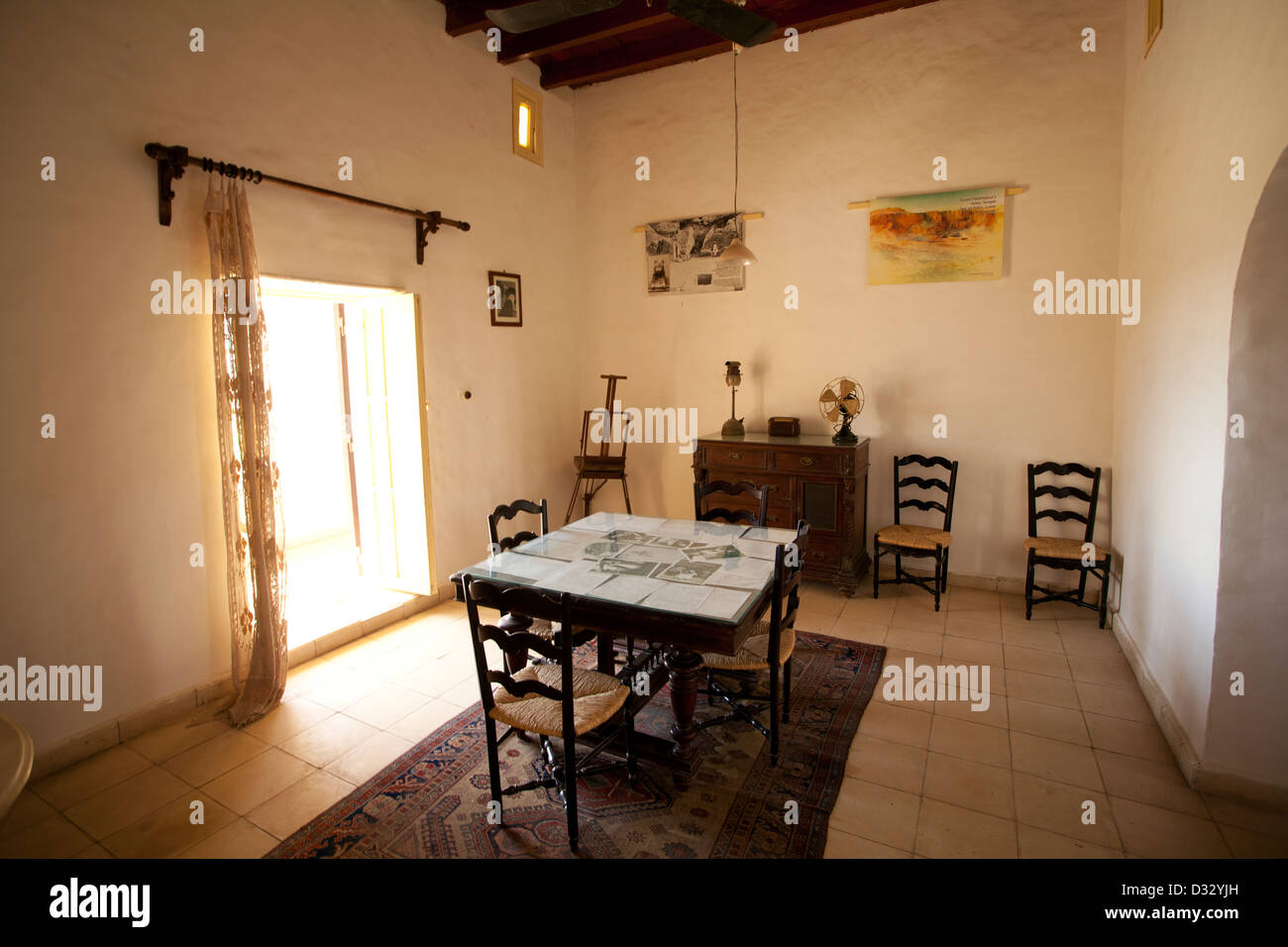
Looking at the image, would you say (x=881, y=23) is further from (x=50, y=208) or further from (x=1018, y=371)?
(x=50, y=208)

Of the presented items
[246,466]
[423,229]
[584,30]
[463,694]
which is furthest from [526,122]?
[463,694]

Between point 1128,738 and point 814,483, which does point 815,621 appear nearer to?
point 814,483

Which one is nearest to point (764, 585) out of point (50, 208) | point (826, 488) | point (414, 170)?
point (826, 488)

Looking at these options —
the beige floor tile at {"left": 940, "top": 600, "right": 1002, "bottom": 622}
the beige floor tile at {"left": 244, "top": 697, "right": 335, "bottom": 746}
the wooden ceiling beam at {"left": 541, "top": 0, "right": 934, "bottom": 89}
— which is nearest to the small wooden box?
the beige floor tile at {"left": 940, "top": 600, "right": 1002, "bottom": 622}

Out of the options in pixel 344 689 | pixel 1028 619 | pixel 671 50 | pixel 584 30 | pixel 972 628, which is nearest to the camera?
pixel 344 689

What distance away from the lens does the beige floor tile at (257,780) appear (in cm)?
272

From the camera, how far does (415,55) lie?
4.48 m

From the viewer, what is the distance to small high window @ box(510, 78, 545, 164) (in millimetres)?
5438

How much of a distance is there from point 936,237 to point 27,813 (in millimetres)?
5940

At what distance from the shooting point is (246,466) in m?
3.40

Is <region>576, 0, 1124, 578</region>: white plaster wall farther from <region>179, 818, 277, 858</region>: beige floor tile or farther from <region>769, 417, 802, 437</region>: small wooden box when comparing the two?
<region>179, 818, 277, 858</region>: beige floor tile

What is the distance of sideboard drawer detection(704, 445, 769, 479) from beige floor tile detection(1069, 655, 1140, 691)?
2.30 metres

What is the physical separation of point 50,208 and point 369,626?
2762 millimetres

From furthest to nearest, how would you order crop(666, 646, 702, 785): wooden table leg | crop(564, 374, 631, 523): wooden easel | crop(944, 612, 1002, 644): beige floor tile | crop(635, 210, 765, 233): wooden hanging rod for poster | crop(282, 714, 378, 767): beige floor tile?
crop(564, 374, 631, 523): wooden easel → crop(635, 210, 765, 233): wooden hanging rod for poster → crop(944, 612, 1002, 644): beige floor tile → crop(282, 714, 378, 767): beige floor tile → crop(666, 646, 702, 785): wooden table leg
